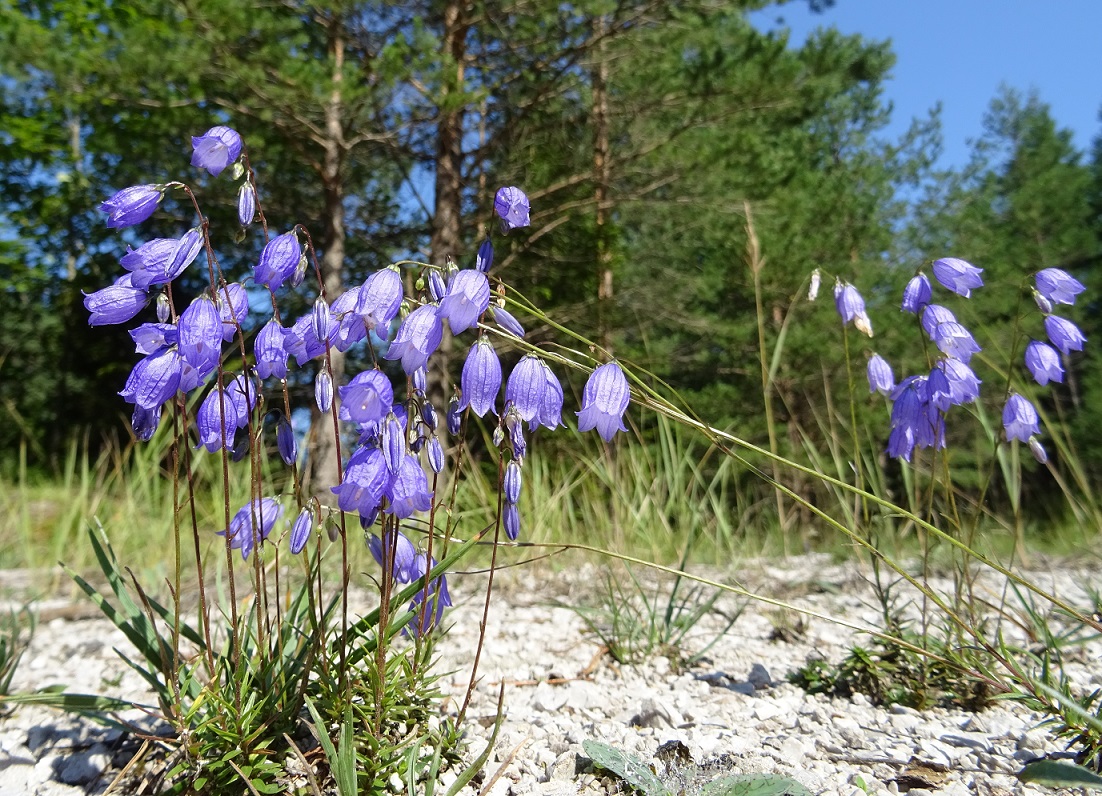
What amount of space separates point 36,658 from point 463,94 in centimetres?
640

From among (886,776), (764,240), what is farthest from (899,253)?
(886,776)

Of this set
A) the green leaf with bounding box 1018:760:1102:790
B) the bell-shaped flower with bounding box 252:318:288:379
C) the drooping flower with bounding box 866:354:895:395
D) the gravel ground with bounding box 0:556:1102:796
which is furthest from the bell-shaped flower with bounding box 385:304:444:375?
the drooping flower with bounding box 866:354:895:395

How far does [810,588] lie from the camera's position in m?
3.39

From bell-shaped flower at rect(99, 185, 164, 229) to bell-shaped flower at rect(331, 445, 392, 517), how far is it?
0.61 meters

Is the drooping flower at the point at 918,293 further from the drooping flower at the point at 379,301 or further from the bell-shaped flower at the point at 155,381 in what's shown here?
the bell-shaped flower at the point at 155,381

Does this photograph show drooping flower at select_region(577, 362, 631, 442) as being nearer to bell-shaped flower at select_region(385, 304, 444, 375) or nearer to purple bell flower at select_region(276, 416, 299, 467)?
bell-shaped flower at select_region(385, 304, 444, 375)

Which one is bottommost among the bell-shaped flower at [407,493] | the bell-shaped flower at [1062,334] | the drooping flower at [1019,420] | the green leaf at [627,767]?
the green leaf at [627,767]

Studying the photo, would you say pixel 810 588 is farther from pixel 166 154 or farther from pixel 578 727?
pixel 166 154

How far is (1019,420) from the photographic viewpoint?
6.64 ft

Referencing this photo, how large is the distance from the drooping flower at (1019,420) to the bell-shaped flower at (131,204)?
6.99ft

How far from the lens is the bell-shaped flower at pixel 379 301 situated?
1.23 meters

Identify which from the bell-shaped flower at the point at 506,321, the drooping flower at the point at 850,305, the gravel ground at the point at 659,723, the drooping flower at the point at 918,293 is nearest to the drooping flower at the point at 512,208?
the bell-shaped flower at the point at 506,321

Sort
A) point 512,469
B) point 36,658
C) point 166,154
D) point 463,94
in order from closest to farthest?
1. point 512,469
2. point 36,658
3. point 463,94
4. point 166,154

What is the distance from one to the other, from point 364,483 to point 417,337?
0.82ft
